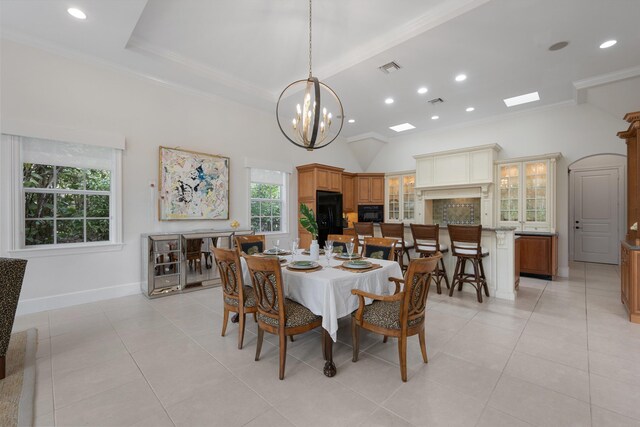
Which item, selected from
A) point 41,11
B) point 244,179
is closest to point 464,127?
point 244,179

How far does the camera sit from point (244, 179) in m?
5.18

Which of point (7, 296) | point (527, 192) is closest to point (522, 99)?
point (527, 192)

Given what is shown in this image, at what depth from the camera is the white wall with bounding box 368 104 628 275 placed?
4734 millimetres

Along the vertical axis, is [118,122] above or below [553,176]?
above

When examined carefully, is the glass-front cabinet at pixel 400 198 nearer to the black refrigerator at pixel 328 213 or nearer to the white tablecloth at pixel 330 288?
the black refrigerator at pixel 328 213

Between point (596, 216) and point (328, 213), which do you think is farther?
point (596, 216)

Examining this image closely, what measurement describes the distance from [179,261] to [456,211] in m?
5.71

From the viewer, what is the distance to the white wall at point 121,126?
3199mm

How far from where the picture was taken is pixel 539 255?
4.86 meters

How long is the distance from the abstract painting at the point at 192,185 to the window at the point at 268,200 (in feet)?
2.28

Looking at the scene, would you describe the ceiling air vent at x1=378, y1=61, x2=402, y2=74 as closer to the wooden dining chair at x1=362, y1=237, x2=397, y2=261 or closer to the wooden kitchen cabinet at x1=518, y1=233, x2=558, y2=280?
the wooden dining chair at x1=362, y1=237, x2=397, y2=261

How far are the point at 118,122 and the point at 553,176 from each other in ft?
23.4

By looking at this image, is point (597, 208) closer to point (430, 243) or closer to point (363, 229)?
point (430, 243)

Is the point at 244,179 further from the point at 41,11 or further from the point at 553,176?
the point at 553,176
